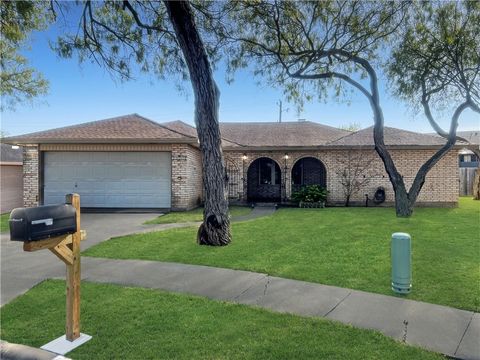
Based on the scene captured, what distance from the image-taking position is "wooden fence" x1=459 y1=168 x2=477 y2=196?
2181 centimetres

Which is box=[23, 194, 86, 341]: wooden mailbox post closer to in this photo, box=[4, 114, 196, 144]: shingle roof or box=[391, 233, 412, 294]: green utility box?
box=[391, 233, 412, 294]: green utility box

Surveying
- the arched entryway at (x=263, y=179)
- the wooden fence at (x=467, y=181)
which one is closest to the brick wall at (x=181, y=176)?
the arched entryway at (x=263, y=179)

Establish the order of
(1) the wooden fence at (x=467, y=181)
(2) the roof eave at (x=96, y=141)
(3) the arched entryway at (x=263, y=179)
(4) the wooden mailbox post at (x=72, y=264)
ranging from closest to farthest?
(4) the wooden mailbox post at (x=72, y=264) → (2) the roof eave at (x=96, y=141) → (3) the arched entryway at (x=263, y=179) → (1) the wooden fence at (x=467, y=181)

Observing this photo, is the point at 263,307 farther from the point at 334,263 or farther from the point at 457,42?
the point at 457,42

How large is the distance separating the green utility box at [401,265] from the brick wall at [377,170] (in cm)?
1145

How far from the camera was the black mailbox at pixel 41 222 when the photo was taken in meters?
2.68

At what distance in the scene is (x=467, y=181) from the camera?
21.9 metres

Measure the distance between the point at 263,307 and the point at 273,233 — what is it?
4715 millimetres

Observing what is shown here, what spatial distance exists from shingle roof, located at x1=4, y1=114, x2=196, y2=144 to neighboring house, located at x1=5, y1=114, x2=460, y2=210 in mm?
38

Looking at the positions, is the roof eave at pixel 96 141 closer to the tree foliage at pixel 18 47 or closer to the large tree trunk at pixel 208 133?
the tree foliage at pixel 18 47

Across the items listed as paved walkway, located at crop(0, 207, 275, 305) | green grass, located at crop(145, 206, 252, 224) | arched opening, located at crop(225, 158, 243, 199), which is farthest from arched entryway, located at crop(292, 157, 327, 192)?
paved walkway, located at crop(0, 207, 275, 305)

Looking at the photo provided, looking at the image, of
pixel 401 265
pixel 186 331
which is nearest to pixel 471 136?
pixel 401 265

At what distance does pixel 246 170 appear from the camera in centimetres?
1617

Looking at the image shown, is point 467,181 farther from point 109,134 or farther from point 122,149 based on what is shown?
point 109,134
